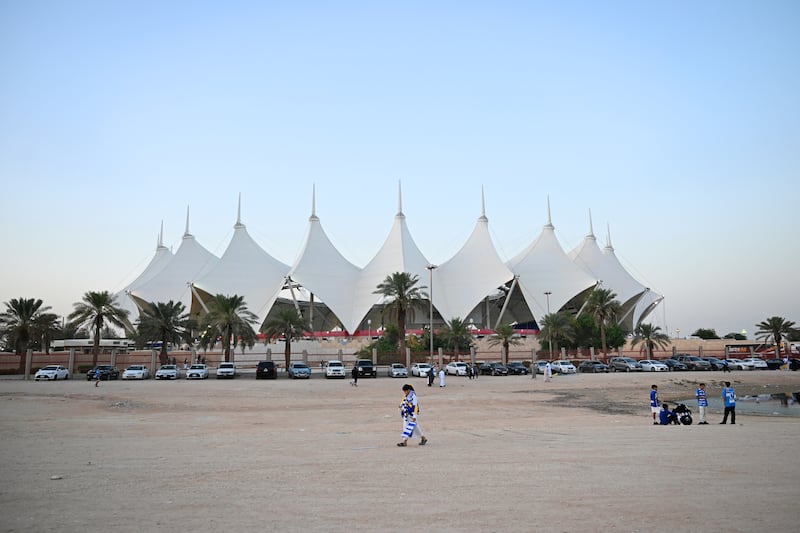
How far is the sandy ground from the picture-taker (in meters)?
6.48

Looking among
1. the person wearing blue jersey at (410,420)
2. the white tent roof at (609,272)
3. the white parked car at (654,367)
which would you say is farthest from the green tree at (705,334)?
the person wearing blue jersey at (410,420)

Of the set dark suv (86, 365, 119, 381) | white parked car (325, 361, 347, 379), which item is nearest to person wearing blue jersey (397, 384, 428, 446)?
white parked car (325, 361, 347, 379)

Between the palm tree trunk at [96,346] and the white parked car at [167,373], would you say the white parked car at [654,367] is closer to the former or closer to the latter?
the white parked car at [167,373]

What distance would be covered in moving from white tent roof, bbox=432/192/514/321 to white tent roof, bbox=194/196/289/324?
16.9 meters

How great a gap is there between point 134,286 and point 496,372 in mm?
50760

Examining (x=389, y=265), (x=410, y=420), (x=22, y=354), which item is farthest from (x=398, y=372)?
(x=389, y=265)

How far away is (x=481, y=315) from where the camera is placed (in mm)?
80375

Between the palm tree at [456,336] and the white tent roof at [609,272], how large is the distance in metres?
28.4

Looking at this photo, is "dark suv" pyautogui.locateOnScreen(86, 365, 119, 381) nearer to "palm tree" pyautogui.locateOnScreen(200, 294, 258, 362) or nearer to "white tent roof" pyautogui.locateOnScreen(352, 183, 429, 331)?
"palm tree" pyautogui.locateOnScreen(200, 294, 258, 362)

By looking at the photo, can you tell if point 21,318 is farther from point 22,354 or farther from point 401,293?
point 401,293

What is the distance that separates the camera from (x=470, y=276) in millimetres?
71812

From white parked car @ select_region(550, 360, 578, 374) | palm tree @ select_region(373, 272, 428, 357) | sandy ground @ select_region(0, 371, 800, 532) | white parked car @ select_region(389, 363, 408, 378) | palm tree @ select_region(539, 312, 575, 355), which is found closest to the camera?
sandy ground @ select_region(0, 371, 800, 532)

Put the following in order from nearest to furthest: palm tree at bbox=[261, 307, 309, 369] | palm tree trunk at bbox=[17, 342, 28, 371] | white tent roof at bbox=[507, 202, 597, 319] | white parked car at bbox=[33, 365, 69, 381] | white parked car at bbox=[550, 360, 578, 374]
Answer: white parked car at bbox=[33, 365, 69, 381] → white parked car at bbox=[550, 360, 578, 374] → palm tree trunk at bbox=[17, 342, 28, 371] → palm tree at bbox=[261, 307, 309, 369] → white tent roof at bbox=[507, 202, 597, 319]

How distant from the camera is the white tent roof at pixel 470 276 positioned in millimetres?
69812
